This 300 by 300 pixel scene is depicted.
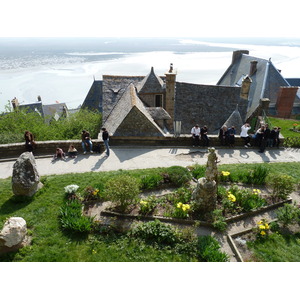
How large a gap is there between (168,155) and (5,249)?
949cm

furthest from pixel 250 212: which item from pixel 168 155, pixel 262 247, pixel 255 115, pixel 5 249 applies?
pixel 255 115

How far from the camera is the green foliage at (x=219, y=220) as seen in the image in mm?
8953

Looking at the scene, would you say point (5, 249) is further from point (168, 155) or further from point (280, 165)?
point (280, 165)

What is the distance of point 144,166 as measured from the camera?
13.6 m

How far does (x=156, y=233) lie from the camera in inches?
334

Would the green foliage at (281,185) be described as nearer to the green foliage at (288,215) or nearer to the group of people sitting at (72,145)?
the green foliage at (288,215)

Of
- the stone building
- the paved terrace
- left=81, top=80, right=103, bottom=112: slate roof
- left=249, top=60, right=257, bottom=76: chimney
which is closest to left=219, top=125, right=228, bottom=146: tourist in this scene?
the paved terrace

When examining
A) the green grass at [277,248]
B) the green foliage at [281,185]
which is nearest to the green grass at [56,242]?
the green grass at [277,248]

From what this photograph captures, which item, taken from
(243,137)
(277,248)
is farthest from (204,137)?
(277,248)

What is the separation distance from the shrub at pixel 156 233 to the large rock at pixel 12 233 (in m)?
3.33

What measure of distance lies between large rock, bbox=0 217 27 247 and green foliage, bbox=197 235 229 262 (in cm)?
539

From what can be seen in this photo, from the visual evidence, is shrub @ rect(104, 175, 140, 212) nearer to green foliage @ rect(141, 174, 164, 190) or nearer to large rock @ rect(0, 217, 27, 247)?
green foliage @ rect(141, 174, 164, 190)

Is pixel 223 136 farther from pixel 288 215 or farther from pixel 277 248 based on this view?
pixel 277 248

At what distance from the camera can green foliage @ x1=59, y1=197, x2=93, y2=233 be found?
856cm
